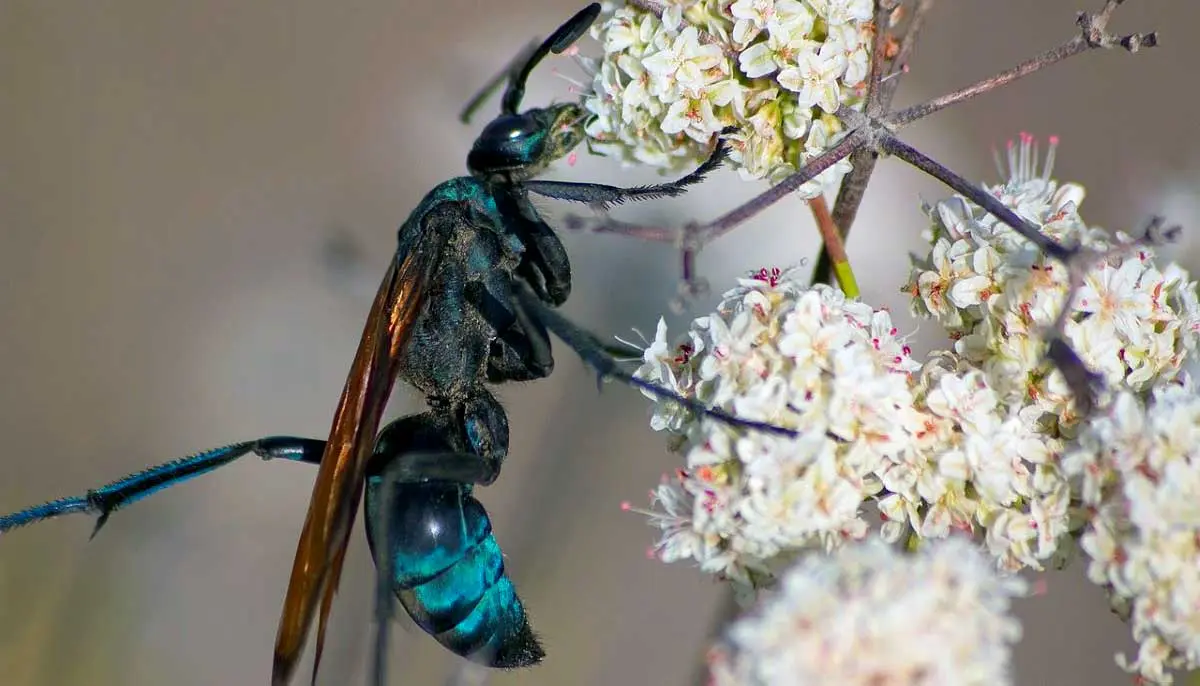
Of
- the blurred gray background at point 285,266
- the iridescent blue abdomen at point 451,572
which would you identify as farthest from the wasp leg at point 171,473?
the blurred gray background at point 285,266

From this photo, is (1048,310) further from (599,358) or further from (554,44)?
(554,44)

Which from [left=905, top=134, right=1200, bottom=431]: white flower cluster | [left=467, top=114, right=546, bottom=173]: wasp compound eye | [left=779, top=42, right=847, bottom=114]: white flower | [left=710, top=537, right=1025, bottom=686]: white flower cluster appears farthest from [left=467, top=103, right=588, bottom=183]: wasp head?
[left=710, top=537, right=1025, bottom=686]: white flower cluster

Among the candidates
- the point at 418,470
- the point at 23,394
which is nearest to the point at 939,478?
the point at 418,470

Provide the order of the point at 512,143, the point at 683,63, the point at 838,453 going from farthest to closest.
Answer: the point at 512,143, the point at 683,63, the point at 838,453

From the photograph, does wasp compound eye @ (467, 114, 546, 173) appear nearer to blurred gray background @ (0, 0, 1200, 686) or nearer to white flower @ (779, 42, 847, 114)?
white flower @ (779, 42, 847, 114)

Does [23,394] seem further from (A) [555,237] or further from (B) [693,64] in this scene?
(B) [693,64]

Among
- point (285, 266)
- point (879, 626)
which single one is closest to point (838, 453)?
point (879, 626)
